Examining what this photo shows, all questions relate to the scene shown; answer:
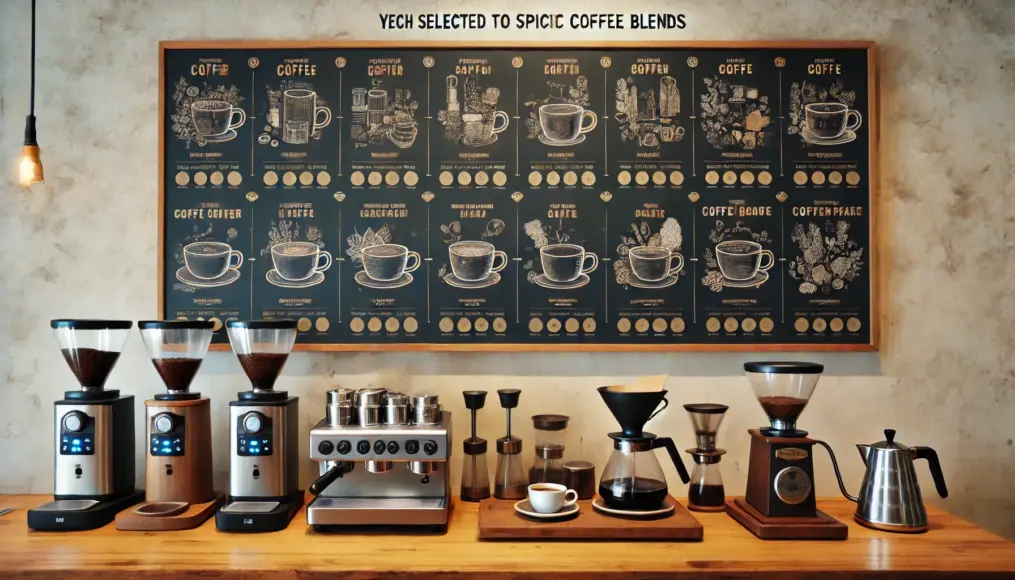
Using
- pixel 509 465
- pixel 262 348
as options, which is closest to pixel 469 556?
pixel 509 465

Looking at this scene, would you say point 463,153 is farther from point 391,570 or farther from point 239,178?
point 391,570

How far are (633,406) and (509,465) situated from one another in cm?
45

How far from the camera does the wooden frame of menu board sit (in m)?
2.19

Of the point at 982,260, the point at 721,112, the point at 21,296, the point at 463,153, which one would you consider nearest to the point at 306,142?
the point at 463,153

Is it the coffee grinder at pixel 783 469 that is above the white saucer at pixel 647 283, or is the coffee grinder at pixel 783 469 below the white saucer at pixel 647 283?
below

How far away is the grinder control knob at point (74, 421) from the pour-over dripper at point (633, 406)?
4.61 feet

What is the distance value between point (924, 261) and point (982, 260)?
183 mm

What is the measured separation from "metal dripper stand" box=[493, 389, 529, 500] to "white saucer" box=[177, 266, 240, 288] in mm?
914

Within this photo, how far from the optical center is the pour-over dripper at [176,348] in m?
1.97

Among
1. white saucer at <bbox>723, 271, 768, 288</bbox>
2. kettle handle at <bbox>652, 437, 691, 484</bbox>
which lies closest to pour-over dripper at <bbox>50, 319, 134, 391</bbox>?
kettle handle at <bbox>652, 437, 691, 484</bbox>

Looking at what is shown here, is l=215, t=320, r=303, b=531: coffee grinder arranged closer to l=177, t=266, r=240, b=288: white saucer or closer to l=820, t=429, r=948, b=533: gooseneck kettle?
l=177, t=266, r=240, b=288: white saucer

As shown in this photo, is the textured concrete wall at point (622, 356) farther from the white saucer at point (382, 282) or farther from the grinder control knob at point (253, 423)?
the grinder control knob at point (253, 423)

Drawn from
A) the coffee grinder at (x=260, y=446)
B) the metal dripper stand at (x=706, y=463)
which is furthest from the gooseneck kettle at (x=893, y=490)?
the coffee grinder at (x=260, y=446)

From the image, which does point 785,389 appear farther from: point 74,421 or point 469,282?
Answer: point 74,421
